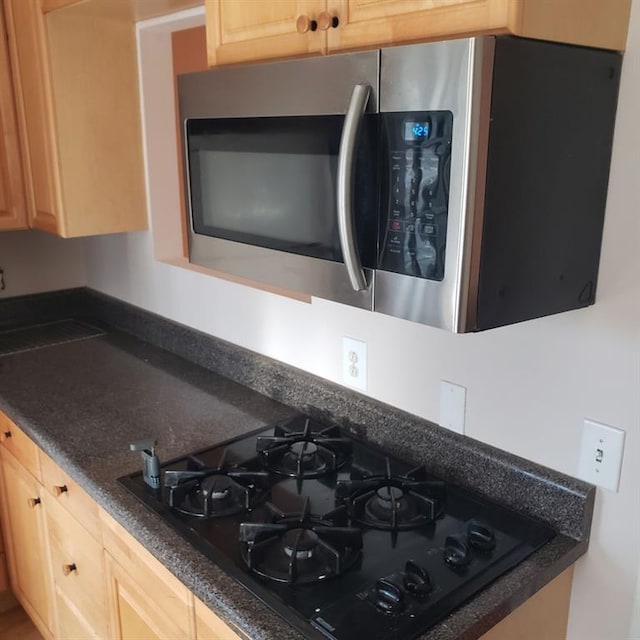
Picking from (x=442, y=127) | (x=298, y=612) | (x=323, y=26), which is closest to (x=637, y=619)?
(x=298, y=612)

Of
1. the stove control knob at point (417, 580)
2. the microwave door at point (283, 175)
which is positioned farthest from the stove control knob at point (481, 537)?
the microwave door at point (283, 175)

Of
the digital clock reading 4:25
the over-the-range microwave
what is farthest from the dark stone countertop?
the digital clock reading 4:25

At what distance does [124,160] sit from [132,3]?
1.71 ft

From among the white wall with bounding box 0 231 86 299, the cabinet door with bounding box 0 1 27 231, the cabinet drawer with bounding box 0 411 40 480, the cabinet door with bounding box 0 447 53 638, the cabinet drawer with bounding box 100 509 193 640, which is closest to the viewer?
the cabinet drawer with bounding box 100 509 193 640

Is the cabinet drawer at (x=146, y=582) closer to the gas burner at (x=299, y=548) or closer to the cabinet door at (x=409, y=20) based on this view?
the gas burner at (x=299, y=548)

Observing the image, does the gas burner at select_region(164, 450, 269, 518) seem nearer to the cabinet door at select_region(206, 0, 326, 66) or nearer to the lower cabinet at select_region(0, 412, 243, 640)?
the lower cabinet at select_region(0, 412, 243, 640)

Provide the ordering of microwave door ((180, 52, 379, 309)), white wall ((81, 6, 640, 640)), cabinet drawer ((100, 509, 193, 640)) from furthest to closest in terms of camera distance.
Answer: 1. cabinet drawer ((100, 509, 193, 640))
2. white wall ((81, 6, 640, 640))
3. microwave door ((180, 52, 379, 309))

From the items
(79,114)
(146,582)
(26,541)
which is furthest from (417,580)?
(79,114)

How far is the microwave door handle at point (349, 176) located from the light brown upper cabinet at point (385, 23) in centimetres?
10

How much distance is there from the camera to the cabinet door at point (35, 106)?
199cm

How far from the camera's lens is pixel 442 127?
85 centimetres

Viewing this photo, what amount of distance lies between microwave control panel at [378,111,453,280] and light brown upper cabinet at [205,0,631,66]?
0.40 feet

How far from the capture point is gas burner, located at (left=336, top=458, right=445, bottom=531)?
123cm

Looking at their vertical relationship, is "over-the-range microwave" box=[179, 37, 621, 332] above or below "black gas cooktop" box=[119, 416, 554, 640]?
above
